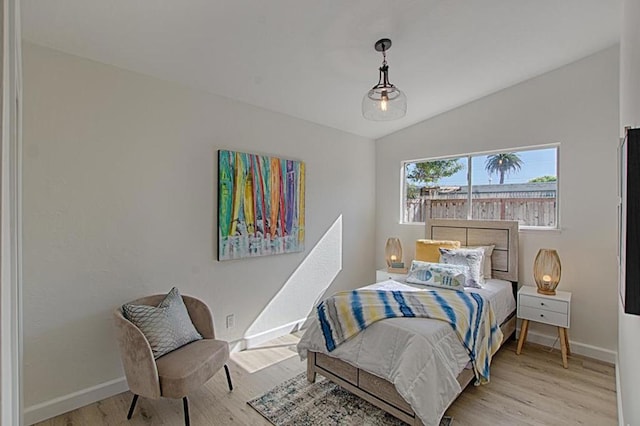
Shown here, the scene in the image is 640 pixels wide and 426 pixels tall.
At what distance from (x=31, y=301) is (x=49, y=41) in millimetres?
1748

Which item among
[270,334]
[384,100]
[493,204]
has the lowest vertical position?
[270,334]

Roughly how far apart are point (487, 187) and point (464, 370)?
7.93 feet

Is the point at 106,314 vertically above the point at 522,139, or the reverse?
the point at 522,139

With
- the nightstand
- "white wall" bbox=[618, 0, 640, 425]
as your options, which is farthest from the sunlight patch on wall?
"white wall" bbox=[618, 0, 640, 425]

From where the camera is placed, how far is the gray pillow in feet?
7.39

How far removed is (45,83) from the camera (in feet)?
7.24

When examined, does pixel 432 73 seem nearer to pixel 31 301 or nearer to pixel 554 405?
pixel 554 405

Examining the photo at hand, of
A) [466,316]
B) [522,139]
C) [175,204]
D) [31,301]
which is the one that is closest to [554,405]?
[466,316]

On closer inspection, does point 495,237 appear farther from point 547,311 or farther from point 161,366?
point 161,366

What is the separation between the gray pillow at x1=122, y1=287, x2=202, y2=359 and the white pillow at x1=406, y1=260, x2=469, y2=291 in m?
2.23

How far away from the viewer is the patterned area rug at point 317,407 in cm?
226

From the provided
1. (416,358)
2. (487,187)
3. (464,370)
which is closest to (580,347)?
(464,370)

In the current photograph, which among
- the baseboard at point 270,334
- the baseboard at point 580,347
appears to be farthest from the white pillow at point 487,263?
the baseboard at point 270,334

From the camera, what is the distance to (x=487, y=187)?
4027mm
